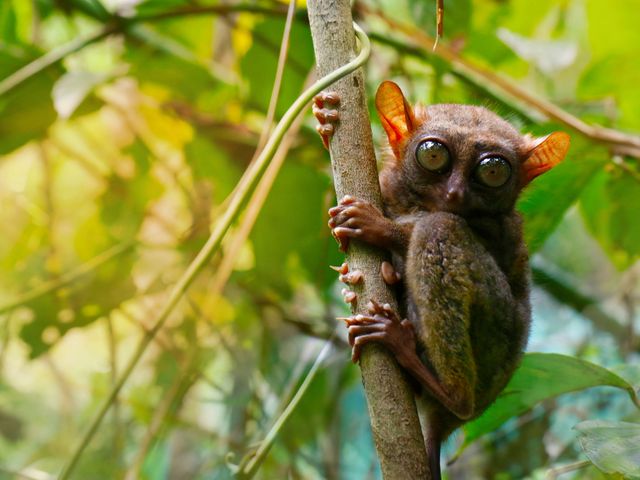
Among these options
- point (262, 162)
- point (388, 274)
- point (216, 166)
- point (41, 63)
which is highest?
point (41, 63)

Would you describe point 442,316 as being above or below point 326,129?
below

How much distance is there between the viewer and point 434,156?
2.49 m

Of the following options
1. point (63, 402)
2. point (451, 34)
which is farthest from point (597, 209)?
point (63, 402)

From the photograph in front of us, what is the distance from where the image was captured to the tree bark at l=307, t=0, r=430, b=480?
171 centimetres

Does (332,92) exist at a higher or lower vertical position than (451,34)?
lower

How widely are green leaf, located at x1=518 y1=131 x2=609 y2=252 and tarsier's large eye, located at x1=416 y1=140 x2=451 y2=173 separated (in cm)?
55

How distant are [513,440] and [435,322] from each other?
2.76m

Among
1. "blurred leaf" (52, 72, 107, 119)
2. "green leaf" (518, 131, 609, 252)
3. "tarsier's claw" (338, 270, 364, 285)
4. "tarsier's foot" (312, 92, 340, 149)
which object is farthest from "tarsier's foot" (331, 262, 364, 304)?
"blurred leaf" (52, 72, 107, 119)

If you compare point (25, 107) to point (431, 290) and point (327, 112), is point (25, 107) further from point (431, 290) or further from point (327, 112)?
point (431, 290)

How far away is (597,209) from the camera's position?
3.56 m

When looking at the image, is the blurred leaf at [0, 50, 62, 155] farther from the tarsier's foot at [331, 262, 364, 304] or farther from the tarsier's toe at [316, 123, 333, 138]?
the tarsier's foot at [331, 262, 364, 304]

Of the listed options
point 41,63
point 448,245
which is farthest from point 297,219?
point 448,245

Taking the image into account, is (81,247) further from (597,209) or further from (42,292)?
(597,209)

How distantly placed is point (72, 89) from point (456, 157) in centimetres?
170
